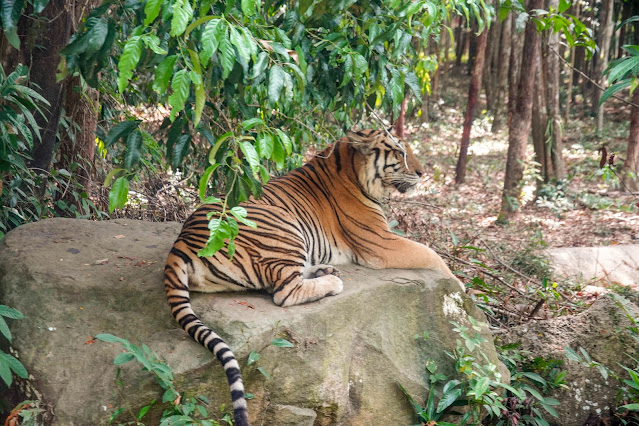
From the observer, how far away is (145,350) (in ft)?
10.6

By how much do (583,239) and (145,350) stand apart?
27.3 ft

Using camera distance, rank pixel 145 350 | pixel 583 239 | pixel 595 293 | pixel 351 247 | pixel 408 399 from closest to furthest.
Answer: pixel 145 350
pixel 408 399
pixel 351 247
pixel 595 293
pixel 583 239

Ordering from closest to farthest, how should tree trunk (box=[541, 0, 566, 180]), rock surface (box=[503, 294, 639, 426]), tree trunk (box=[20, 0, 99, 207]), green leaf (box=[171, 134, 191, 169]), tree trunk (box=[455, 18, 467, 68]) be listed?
green leaf (box=[171, 134, 191, 169]) < rock surface (box=[503, 294, 639, 426]) < tree trunk (box=[20, 0, 99, 207]) < tree trunk (box=[541, 0, 566, 180]) < tree trunk (box=[455, 18, 467, 68])

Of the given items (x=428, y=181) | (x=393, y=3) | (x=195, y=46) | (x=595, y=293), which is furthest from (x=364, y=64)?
(x=428, y=181)

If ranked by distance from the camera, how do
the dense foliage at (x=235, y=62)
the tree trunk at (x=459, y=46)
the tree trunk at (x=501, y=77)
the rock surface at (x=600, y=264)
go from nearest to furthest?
the dense foliage at (x=235, y=62)
the rock surface at (x=600, y=264)
the tree trunk at (x=501, y=77)
the tree trunk at (x=459, y=46)

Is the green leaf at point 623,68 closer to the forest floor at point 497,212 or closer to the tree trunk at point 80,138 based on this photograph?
the forest floor at point 497,212

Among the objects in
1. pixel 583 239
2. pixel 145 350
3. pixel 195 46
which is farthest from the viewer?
pixel 583 239

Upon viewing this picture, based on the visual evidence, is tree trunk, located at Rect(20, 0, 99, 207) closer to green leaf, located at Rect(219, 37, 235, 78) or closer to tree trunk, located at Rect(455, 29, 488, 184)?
green leaf, located at Rect(219, 37, 235, 78)

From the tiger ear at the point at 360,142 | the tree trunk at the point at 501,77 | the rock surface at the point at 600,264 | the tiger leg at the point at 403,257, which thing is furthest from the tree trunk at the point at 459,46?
the tiger leg at the point at 403,257

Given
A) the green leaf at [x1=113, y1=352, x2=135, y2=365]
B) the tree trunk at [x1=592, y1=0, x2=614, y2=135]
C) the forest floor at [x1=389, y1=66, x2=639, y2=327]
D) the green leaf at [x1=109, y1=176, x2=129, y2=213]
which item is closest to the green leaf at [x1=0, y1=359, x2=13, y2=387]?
the green leaf at [x1=113, y1=352, x2=135, y2=365]

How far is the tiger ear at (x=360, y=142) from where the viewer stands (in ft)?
15.7

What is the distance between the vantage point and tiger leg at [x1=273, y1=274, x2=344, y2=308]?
392cm

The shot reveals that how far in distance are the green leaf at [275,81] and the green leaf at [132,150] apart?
0.81 metres

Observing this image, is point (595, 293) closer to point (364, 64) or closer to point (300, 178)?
point (300, 178)
